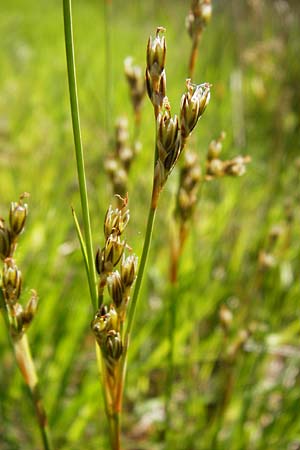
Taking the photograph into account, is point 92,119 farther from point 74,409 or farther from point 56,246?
point 74,409

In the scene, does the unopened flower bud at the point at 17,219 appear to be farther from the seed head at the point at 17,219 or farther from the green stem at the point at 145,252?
the green stem at the point at 145,252

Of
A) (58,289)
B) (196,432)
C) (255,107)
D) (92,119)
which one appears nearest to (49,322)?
(58,289)

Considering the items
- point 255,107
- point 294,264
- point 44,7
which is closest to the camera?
point 294,264

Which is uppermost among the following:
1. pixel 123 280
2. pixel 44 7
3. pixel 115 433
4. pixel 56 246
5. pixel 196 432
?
pixel 44 7

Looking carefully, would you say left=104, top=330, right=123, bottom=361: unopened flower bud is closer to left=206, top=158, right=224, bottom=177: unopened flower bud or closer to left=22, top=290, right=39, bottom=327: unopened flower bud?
left=22, top=290, right=39, bottom=327: unopened flower bud

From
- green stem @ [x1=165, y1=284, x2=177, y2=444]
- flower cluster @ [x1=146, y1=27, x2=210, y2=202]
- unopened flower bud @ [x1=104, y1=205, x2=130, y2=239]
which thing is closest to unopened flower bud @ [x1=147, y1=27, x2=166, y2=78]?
flower cluster @ [x1=146, y1=27, x2=210, y2=202]

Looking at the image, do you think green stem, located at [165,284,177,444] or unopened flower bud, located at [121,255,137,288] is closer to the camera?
unopened flower bud, located at [121,255,137,288]
